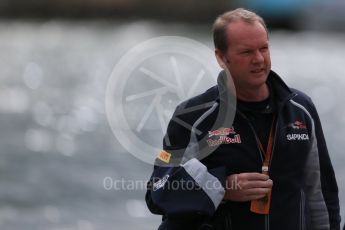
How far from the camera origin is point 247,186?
13.9ft

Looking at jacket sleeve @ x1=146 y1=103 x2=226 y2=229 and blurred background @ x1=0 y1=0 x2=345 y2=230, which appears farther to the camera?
blurred background @ x1=0 y1=0 x2=345 y2=230

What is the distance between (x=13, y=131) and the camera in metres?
19.0

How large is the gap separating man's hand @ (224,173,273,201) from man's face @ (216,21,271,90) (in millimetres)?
381

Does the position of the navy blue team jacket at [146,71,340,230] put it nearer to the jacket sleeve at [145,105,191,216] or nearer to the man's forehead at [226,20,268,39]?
the jacket sleeve at [145,105,191,216]

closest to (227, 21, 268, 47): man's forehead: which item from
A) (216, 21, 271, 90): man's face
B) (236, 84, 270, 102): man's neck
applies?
(216, 21, 271, 90): man's face

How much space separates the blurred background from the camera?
12.1 meters

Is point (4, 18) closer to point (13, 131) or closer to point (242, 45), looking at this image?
point (13, 131)

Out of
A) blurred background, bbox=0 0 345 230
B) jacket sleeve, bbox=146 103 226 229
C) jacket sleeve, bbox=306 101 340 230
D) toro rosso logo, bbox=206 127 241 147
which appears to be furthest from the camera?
blurred background, bbox=0 0 345 230

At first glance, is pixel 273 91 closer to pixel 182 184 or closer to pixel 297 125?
pixel 297 125

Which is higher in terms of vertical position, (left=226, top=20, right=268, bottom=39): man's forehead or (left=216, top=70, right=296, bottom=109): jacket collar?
(left=226, top=20, right=268, bottom=39): man's forehead

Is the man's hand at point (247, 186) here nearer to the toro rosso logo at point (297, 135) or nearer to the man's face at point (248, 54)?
the toro rosso logo at point (297, 135)

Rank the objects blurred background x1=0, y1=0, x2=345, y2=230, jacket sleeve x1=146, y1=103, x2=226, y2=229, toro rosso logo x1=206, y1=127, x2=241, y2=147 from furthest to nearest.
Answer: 1. blurred background x1=0, y1=0, x2=345, y2=230
2. toro rosso logo x1=206, y1=127, x2=241, y2=147
3. jacket sleeve x1=146, y1=103, x2=226, y2=229

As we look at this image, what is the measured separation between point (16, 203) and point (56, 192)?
2.76 feet

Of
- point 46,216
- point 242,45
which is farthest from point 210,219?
point 46,216
